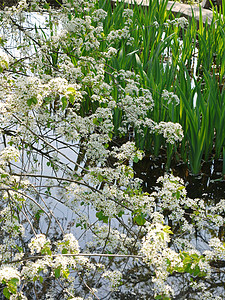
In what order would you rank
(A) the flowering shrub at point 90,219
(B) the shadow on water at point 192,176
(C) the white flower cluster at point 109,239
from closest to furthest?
(A) the flowering shrub at point 90,219, (C) the white flower cluster at point 109,239, (B) the shadow on water at point 192,176

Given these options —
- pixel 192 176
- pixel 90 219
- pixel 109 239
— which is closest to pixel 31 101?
pixel 109 239

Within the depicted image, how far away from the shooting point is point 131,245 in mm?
2656

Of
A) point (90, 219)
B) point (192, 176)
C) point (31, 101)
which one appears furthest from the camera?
point (192, 176)

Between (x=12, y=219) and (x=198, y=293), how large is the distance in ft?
4.05

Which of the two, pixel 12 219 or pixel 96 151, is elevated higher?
pixel 96 151

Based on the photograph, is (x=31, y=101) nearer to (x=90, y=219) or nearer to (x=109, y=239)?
(x=109, y=239)

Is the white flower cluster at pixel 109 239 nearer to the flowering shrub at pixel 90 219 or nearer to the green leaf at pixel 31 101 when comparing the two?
the flowering shrub at pixel 90 219

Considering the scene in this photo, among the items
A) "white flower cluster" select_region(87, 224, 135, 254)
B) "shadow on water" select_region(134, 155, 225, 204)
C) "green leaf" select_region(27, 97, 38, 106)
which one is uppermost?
"green leaf" select_region(27, 97, 38, 106)

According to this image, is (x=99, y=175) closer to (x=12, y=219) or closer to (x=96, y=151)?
(x=96, y=151)

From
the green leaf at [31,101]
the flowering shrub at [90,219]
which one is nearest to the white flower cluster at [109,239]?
the flowering shrub at [90,219]

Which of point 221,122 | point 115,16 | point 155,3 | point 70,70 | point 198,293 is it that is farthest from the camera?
point 155,3

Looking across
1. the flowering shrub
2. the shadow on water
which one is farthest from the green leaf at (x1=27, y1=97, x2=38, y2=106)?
the shadow on water

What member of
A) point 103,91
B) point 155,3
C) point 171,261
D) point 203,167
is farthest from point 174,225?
point 155,3

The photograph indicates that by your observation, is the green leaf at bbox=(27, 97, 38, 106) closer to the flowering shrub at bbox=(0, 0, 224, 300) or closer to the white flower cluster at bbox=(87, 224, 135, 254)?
the flowering shrub at bbox=(0, 0, 224, 300)
